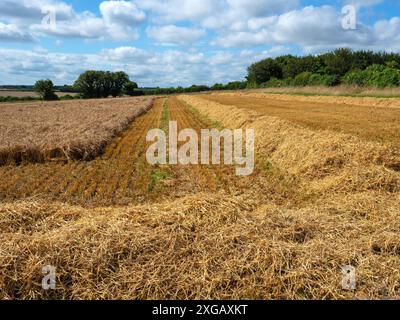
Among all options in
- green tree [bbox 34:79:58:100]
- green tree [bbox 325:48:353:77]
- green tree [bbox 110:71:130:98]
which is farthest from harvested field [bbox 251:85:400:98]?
green tree [bbox 110:71:130:98]

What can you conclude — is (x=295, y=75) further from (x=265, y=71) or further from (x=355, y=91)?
(x=355, y=91)

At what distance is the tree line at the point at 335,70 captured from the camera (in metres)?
38.5

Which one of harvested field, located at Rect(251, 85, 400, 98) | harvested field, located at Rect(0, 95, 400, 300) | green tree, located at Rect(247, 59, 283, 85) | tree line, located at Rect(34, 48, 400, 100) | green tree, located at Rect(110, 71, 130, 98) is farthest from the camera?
green tree, located at Rect(110, 71, 130, 98)

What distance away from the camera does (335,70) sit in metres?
62.2

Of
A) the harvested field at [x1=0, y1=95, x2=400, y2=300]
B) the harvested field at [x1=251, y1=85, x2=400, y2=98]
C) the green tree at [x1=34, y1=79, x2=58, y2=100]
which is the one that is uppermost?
the green tree at [x1=34, y1=79, x2=58, y2=100]

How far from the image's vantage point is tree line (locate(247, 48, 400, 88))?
38531 millimetres

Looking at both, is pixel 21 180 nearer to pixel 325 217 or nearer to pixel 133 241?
pixel 133 241

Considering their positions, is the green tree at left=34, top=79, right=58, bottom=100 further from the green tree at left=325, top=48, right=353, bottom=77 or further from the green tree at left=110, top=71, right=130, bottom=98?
the green tree at left=325, top=48, right=353, bottom=77

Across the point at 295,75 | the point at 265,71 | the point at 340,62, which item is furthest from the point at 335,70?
the point at 265,71

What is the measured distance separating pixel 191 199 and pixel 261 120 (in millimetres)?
10679

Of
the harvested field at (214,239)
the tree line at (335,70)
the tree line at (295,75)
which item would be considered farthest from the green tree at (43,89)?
the harvested field at (214,239)
